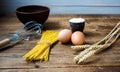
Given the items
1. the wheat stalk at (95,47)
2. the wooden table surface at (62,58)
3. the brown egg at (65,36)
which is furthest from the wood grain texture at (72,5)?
the brown egg at (65,36)

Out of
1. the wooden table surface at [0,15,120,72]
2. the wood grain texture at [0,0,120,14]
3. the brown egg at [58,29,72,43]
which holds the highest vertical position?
the brown egg at [58,29,72,43]

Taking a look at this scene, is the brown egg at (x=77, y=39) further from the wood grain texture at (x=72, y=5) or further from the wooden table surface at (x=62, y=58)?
the wood grain texture at (x=72, y=5)

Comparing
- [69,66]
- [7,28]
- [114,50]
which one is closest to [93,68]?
[69,66]

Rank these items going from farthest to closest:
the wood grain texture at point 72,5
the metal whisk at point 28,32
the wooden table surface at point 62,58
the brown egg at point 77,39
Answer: the wood grain texture at point 72,5, the metal whisk at point 28,32, the brown egg at point 77,39, the wooden table surface at point 62,58

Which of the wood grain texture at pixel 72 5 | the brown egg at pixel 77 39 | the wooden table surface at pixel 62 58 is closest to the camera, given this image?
the wooden table surface at pixel 62 58

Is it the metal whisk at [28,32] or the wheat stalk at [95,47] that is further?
the metal whisk at [28,32]

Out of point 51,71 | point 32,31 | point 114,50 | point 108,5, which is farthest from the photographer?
point 108,5

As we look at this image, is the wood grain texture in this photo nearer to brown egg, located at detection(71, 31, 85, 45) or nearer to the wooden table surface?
the wooden table surface

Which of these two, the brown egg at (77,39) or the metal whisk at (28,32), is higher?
the brown egg at (77,39)

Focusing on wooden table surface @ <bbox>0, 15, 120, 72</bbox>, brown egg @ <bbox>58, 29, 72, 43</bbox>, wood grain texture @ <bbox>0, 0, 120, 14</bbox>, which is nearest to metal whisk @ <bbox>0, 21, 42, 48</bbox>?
wooden table surface @ <bbox>0, 15, 120, 72</bbox>

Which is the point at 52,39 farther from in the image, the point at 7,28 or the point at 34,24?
the point at 7,28

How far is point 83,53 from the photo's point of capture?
0.75m

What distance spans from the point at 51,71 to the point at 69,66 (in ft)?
0.22

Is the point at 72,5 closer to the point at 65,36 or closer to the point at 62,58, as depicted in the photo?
the point at 65,36
